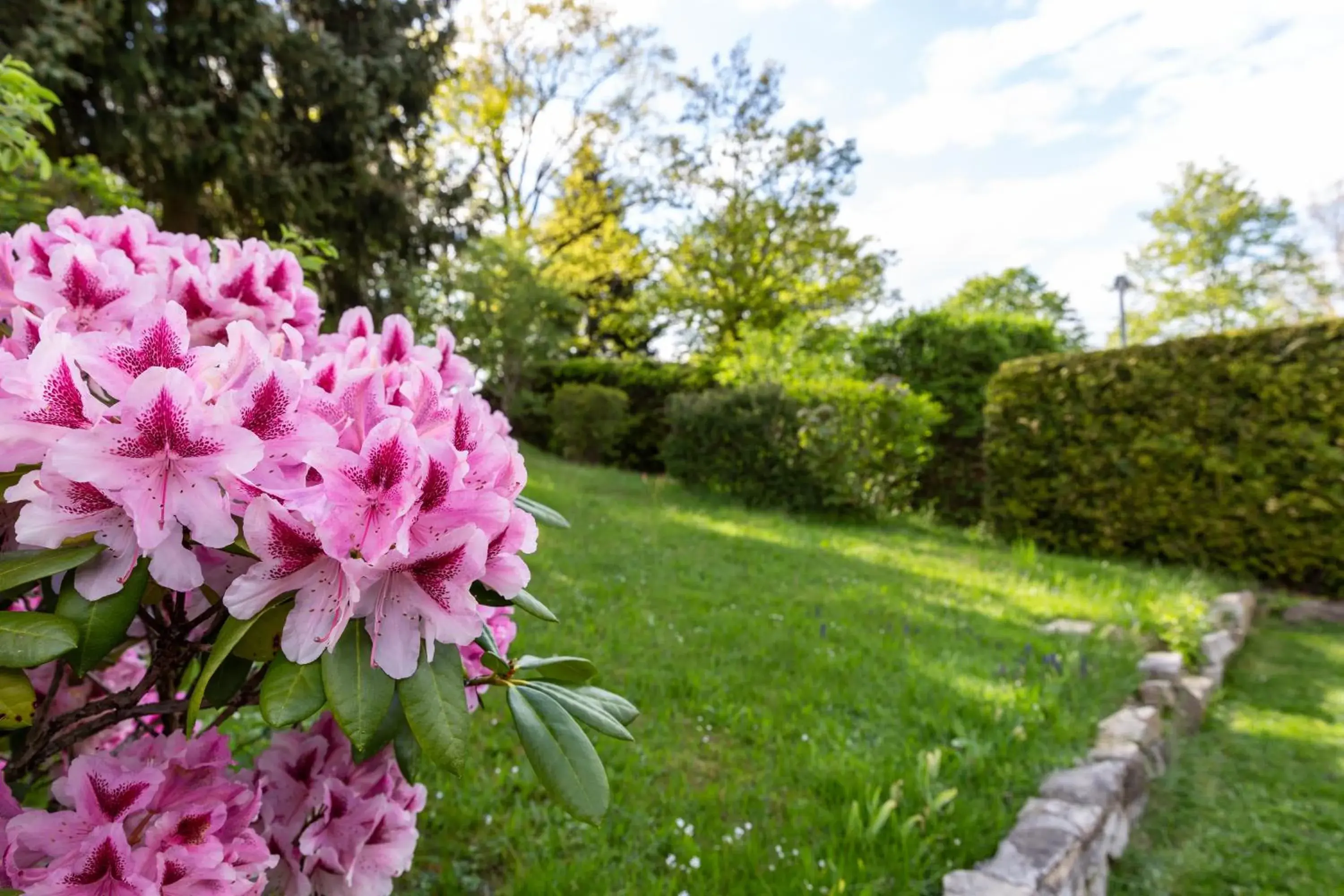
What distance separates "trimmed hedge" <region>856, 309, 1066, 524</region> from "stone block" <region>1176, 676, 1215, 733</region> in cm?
495

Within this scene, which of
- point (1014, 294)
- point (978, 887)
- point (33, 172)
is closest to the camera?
point (978, 887)

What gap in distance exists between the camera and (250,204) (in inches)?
308

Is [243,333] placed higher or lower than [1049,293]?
lower

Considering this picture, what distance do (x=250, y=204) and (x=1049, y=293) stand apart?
29.7 metres

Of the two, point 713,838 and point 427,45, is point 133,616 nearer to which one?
point 713,838

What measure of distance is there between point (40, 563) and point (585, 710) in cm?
58

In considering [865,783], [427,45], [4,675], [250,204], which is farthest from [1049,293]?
[4,675]

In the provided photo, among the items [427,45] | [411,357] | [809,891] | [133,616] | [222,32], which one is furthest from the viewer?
[427,45]

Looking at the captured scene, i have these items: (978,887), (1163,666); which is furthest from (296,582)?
(1163,666)

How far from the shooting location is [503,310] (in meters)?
13.1

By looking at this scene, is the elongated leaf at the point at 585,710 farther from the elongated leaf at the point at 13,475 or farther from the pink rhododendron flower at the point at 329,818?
the elongated leaf at the point at 13,475

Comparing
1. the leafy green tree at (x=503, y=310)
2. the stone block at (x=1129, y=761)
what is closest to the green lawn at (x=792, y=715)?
the stone block at (x=1129, y=761)

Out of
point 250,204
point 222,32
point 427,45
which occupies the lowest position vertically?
point 250,204

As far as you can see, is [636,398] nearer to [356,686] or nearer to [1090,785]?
[1090,785]
